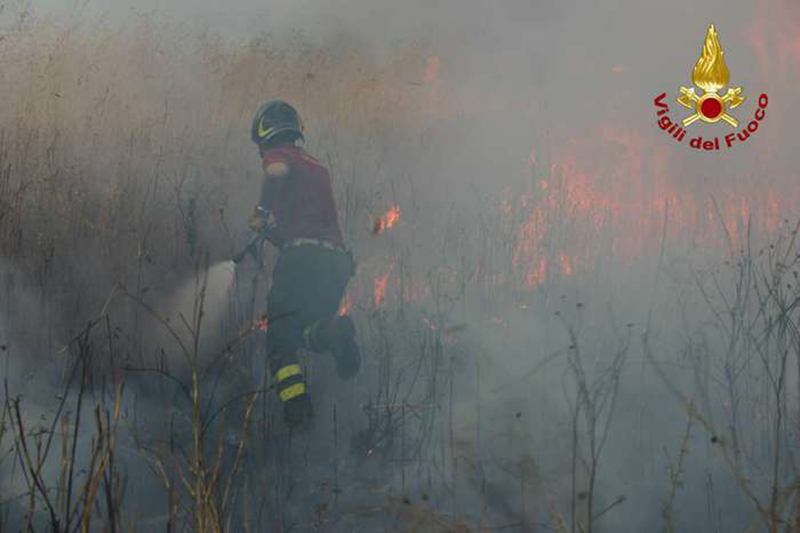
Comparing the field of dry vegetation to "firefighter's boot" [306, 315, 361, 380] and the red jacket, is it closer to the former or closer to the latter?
"firefighter's boot" [306, 315, 361, 380]

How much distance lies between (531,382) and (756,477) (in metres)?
1.26

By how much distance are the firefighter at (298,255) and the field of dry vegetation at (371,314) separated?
20cm

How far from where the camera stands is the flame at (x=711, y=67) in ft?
17.3

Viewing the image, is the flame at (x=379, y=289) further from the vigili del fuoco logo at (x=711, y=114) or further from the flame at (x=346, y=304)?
the vigili del fuoco logo at (x=711, y=114)

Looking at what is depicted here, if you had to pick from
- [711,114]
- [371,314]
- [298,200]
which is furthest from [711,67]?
[298,200]

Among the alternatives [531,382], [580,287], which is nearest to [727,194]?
[580,287]

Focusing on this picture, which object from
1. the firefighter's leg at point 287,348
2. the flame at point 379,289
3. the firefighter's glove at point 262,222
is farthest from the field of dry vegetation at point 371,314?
the firefighter's glove at point 262,222

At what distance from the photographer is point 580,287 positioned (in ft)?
18.6

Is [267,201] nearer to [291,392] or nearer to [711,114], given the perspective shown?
[291,392]

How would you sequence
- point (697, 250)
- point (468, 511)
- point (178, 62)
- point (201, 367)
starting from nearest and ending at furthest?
1. point (468, 511)
2. point (201, 367)
3. point (697, 250)
4. point (178, 62)

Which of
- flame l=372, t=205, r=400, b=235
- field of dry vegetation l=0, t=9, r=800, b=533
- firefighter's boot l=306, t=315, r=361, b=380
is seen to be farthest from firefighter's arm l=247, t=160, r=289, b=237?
flame l=372, t=205, r=400, b=235

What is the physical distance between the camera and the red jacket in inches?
180

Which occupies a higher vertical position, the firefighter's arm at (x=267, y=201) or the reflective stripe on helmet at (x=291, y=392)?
the firefighter's arm at (x=267, y=201)

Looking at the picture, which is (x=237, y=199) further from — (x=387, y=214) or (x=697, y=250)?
(x=697, y=250)
